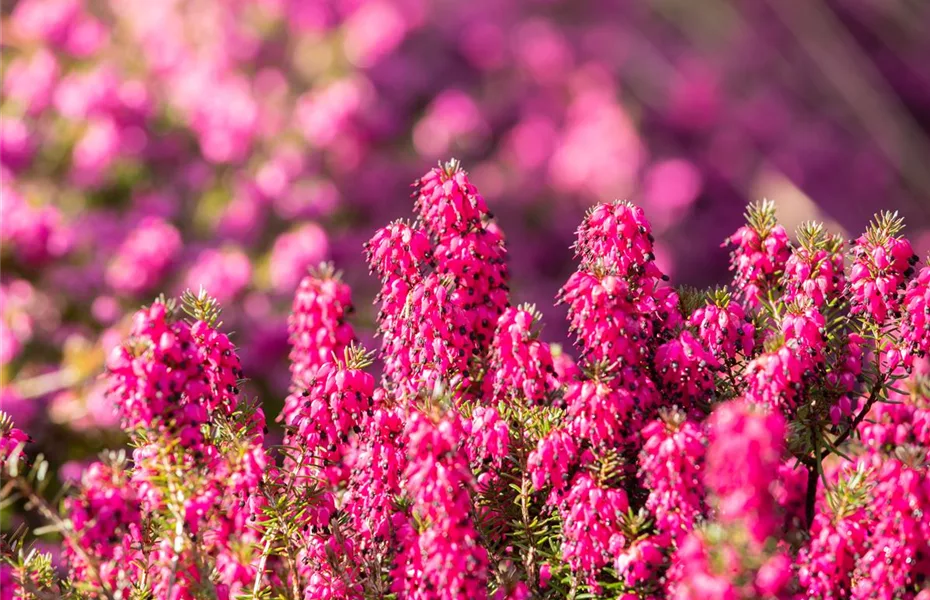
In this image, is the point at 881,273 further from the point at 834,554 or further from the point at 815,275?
the point at 834,554

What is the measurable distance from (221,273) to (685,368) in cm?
564

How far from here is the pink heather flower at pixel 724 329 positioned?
262 cm

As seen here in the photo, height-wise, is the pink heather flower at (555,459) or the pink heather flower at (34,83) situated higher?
the pink heather flower at (34,83)

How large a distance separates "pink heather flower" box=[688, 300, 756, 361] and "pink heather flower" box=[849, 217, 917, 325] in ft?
0.94

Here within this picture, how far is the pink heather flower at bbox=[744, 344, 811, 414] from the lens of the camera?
7.71ft

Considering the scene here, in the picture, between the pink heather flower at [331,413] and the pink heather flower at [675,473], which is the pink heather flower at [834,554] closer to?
the pink heather flower at [675,473]

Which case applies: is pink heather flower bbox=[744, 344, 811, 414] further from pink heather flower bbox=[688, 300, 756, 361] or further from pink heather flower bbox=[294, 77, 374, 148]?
pink heather flower bbox=[294, 77, 374, 148]

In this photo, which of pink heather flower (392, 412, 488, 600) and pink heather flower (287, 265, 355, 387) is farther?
pink heather flower (287, 265, 355, 387)

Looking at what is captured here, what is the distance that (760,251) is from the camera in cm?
280

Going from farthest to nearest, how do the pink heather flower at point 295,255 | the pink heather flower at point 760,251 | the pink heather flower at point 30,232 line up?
the pink heather flower at point 295,255, the pink heather flower at point 30,232, the pink heather flower at point 760,251

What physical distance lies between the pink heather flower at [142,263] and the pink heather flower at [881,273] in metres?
5.64

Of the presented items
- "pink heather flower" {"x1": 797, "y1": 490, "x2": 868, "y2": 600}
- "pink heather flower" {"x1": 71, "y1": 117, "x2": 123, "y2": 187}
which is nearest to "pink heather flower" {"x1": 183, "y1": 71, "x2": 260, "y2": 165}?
"pink heather flower" {"x1": 71, "y1": 117, "x2": 123, "y2": 187}

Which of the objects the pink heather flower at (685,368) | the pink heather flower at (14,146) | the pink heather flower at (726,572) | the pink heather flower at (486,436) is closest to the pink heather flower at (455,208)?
the pink heather flower at (486,436)

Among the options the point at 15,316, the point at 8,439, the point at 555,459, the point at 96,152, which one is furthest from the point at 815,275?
the point at 96,152
